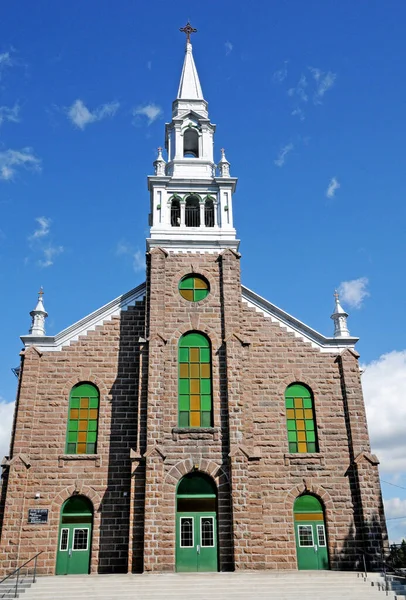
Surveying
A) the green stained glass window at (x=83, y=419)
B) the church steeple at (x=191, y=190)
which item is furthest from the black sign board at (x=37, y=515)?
the church steeple at (x=191, y=190)

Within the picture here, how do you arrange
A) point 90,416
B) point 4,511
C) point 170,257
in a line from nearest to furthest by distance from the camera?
point 4,511
point 90,416
point 170,257

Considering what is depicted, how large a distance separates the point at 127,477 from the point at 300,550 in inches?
284

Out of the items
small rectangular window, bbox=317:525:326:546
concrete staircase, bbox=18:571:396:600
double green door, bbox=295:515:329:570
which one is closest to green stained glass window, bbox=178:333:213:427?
double green door, bbox=295:515:329:570

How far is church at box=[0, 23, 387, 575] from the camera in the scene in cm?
2241

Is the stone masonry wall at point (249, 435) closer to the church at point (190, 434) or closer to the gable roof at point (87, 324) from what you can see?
the church at point (190, 434)

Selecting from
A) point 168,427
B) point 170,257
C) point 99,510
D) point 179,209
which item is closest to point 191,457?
point 168,427

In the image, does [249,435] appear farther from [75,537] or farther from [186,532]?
[75,537]

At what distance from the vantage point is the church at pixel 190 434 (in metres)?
22.4

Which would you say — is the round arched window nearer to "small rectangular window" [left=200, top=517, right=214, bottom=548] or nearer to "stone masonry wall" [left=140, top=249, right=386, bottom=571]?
"stone masonry wall" [left=140, top=249, right=386, bottom=571]

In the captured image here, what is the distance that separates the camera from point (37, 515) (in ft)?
75.8

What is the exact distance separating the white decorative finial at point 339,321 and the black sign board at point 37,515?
14303 mm

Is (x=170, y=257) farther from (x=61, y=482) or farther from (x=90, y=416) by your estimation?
(x=61, y=482)

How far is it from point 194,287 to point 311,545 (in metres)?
11.3

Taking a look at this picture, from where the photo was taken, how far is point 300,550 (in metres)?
23.2
